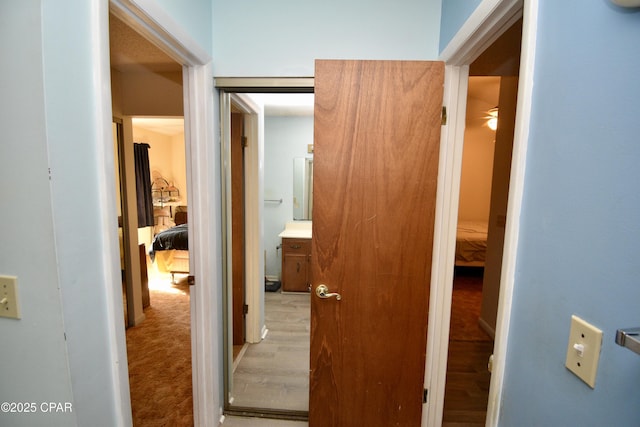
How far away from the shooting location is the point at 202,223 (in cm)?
149

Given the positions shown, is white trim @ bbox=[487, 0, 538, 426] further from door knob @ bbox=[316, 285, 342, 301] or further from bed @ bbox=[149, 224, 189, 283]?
bed @ bbox=[149, 224, 189, 283]

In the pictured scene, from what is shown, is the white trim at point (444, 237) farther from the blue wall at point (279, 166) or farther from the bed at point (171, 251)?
the bed at point (171, 251)

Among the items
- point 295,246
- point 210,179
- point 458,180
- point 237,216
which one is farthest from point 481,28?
point 295,246

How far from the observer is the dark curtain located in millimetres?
4879

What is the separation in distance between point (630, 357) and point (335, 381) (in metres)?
1.28

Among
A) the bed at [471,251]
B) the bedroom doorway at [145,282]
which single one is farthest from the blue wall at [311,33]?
the bed at [471,251]

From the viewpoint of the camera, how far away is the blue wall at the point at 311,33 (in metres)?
1.44

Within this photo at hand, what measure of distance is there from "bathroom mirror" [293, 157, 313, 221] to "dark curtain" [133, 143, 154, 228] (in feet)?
9.87

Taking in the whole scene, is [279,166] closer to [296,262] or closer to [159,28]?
[296,262]

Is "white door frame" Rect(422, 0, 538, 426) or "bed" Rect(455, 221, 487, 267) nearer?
"white door frame" Rect(422, 0, 538, 426)

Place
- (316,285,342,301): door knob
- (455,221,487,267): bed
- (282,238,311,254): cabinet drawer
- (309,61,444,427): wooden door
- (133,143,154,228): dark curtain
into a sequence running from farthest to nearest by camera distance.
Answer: (133,143,154,228): dark curtain
(455,221,487,267): bed
(282,238,311,254): cabinet drawer
(316,285,342,301): door knob
(309,61,444,427): wooden door

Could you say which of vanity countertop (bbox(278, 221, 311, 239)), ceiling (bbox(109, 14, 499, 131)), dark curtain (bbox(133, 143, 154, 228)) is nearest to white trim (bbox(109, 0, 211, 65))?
ceiling (bbox(109, 14, 499, 131))

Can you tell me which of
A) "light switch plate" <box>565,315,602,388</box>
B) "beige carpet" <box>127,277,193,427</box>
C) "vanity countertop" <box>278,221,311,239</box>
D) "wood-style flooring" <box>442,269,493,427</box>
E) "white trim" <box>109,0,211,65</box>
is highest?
"white trim" <box>109,0,211,65</box>

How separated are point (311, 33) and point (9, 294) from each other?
1.65 m
